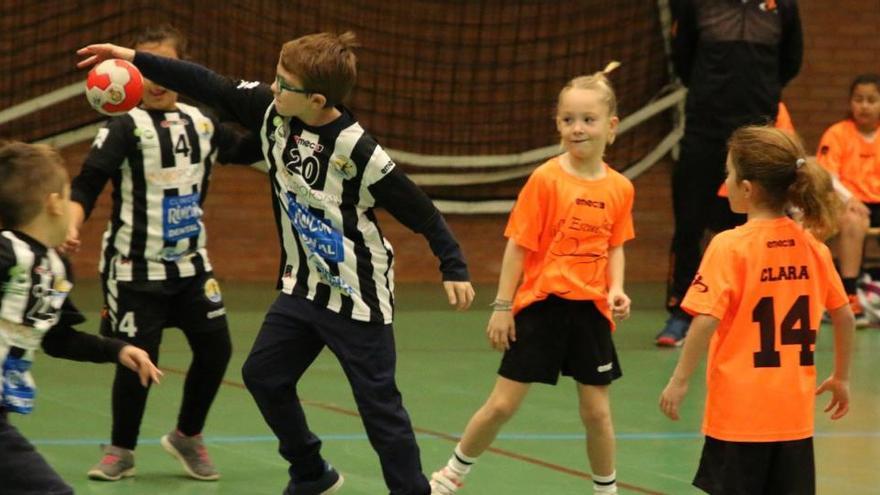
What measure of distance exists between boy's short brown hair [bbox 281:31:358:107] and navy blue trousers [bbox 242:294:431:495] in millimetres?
662

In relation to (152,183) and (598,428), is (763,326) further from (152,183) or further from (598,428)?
(152,183)

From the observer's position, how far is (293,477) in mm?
4898

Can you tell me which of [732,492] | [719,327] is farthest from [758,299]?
[732,492]

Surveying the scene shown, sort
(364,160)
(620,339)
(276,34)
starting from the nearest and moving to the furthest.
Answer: (364,160) < (620,339) < (276,34)

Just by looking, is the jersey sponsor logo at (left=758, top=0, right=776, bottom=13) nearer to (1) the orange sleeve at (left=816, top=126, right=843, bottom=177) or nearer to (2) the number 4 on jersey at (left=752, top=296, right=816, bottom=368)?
(1) the orange sleeve at (left=816, top=126, right=843, bottom=177)

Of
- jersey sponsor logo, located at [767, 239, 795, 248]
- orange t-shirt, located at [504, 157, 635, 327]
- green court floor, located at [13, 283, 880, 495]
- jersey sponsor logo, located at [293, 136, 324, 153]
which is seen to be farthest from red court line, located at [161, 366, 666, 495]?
jersey sponsor logo, located at [293, 136, 324, 153]

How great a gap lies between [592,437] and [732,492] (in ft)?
3.27

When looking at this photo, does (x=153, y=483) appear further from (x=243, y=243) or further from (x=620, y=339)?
(x=243, y=243)

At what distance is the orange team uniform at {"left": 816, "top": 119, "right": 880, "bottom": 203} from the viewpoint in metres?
10.1

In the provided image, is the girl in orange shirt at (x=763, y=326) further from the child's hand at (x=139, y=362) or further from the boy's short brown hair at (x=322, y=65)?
the child's hand at (x=139, y=362)

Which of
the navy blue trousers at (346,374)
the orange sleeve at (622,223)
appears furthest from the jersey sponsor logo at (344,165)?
the orange sleeve at (622,223)

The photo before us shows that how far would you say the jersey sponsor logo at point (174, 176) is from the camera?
5355 millimetres

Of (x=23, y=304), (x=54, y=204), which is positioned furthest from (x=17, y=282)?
(x=54, y=204)

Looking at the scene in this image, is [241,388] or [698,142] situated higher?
[698,142]
